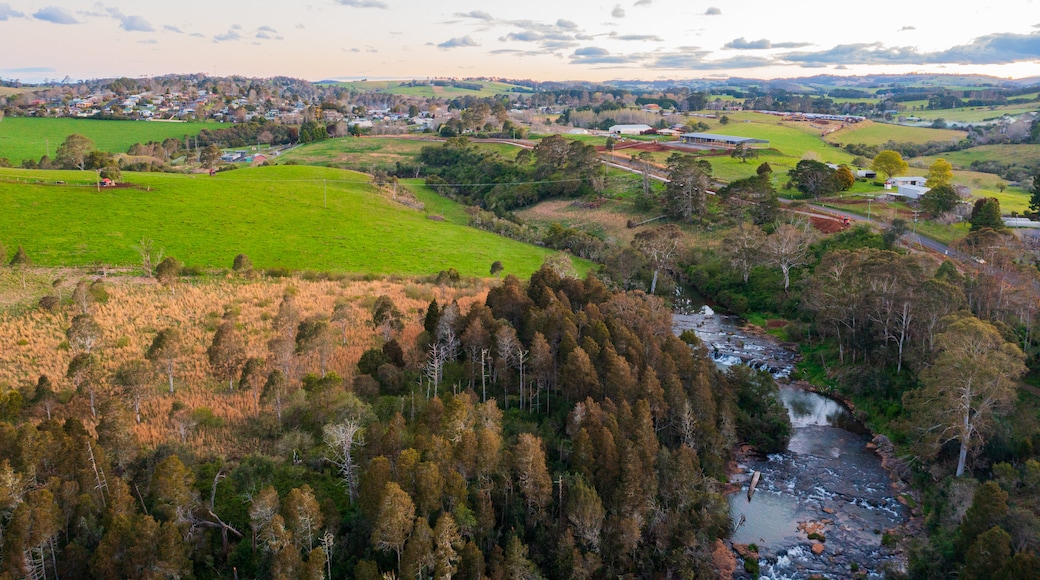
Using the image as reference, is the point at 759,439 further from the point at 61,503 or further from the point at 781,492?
the point at 61,503

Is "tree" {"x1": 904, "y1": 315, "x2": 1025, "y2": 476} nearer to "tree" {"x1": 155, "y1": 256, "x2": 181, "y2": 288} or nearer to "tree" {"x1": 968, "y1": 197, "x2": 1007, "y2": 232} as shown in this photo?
"tree" {"x1": 968, "y1": 197, "x2": 1007, "y2": 232}

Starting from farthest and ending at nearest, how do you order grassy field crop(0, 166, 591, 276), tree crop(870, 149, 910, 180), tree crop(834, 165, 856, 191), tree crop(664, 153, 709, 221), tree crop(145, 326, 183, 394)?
1. tree crop(870, 149, 910, 180)
2. tree crop(834, 165, 856, 191)
3. tree crop(664, 153, 709, 221)
4. grassy field crop(0, 166, 591, 276)
5. tree crop(145, 326, 183, 394)

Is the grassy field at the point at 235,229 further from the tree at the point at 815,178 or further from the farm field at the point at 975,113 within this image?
the farm field at the point at 975,113

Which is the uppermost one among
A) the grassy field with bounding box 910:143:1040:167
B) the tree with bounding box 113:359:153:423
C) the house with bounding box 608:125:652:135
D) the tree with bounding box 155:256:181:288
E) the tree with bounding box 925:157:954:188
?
the house with bounding box 608:125:652:135

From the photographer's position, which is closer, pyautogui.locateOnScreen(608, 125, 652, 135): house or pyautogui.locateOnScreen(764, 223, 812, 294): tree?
pyautogui.locateOnScreen(764, 223, 812, 294): tree

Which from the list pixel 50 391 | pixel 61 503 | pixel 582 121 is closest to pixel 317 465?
pixel 61 503

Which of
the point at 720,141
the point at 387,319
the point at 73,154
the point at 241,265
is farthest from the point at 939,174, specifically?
the point at 73,154

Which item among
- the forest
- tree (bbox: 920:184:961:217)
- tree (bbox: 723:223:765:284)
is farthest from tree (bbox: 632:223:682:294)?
tree (bbox: 920:184:961:217)
